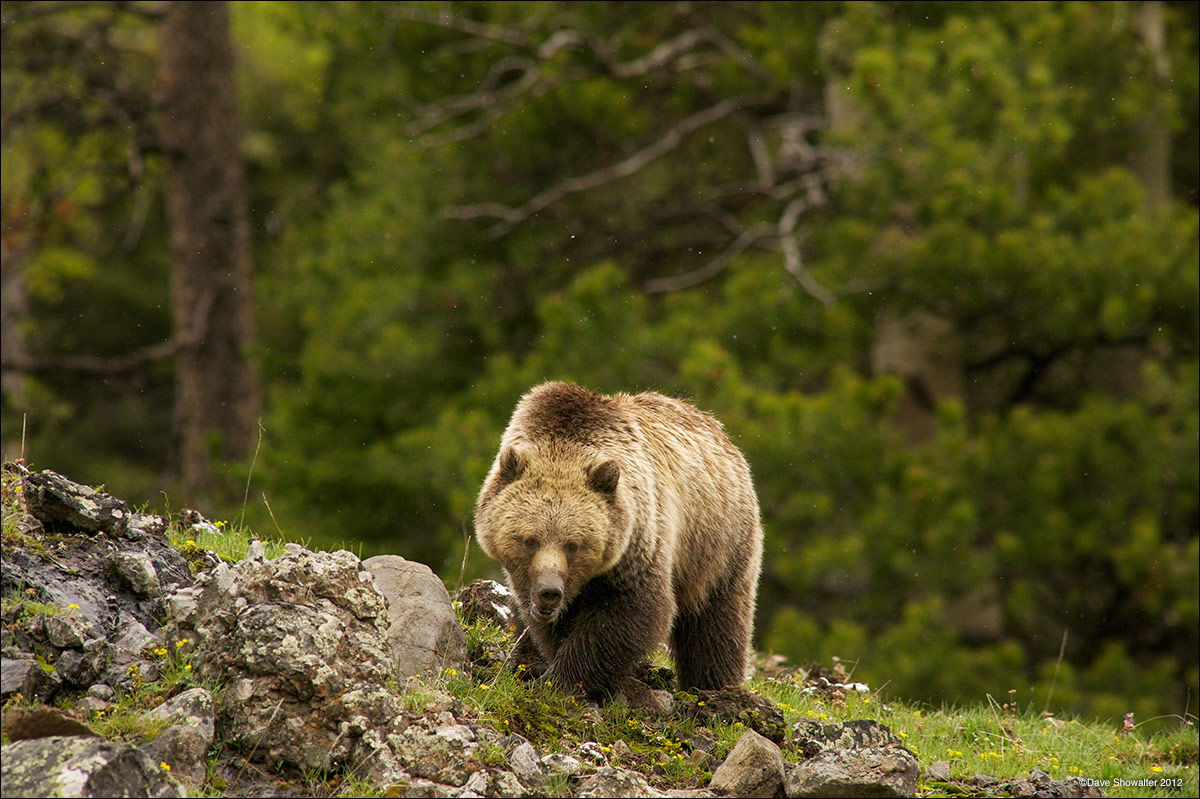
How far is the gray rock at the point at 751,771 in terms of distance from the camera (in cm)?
466

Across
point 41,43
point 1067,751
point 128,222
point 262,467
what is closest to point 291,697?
point 1067,751

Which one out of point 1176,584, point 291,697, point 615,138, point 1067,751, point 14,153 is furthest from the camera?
point 14,153

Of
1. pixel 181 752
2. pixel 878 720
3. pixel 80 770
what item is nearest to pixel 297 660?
pixel 181 752

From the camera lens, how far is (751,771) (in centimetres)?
467

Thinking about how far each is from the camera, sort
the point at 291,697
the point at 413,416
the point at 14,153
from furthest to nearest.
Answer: the point at 14,153 < the point at 413,416 < the point at 291,697

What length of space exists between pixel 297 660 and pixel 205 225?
12.1 metres

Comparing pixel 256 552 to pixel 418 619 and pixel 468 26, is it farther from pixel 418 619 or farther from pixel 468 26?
pixel 468 26

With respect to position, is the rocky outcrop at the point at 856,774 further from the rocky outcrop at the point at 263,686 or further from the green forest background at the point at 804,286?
the green forest background at the point at 804,286

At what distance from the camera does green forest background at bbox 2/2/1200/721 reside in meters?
11.6

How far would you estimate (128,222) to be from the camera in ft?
78.6

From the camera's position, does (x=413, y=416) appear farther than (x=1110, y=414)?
Yes

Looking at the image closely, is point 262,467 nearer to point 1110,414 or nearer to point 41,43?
point 41,43

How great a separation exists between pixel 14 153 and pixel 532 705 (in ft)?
48.7

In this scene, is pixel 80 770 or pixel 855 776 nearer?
pixel 80 770
